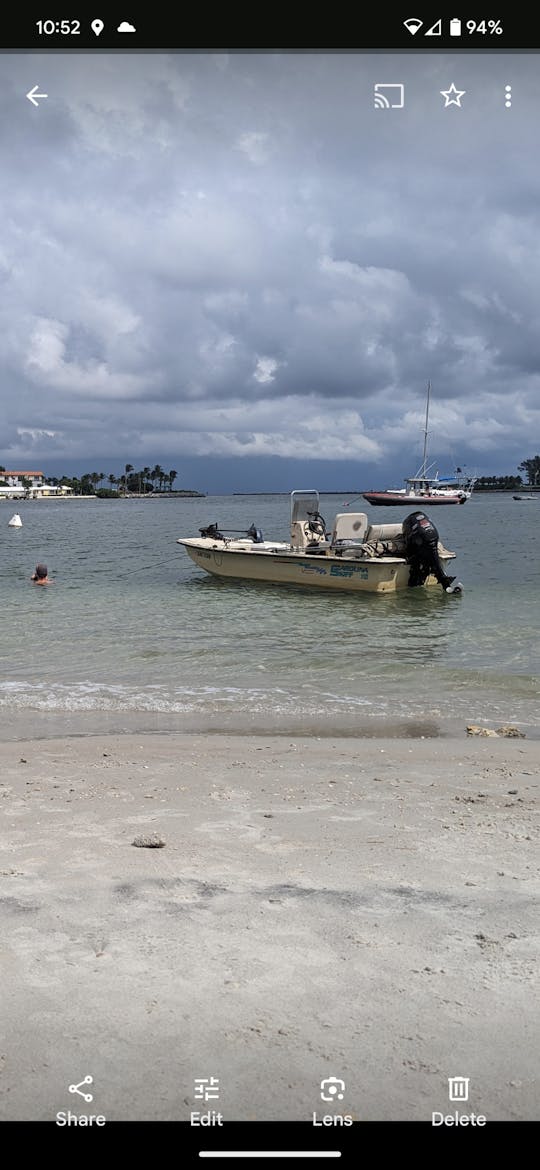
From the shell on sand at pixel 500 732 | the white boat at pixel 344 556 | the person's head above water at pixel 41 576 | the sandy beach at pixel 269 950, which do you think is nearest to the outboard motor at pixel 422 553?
the white boat at pixel 344 556

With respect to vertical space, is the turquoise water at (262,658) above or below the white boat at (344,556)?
below

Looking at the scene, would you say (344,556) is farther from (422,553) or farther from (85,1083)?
(85,1083)

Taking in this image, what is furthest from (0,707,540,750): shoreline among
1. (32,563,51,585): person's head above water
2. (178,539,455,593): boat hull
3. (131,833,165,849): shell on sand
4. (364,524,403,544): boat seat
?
(32,563,51,585): person's head above water

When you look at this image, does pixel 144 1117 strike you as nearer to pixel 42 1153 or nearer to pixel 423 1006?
pixel 42 1153

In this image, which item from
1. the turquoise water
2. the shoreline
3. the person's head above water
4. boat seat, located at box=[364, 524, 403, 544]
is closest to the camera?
the shoreline

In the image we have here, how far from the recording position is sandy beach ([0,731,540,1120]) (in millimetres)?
2725

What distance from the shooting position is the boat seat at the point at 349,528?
25828mm

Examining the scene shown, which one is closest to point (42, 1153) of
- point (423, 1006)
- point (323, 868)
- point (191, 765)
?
point (423, 1006)

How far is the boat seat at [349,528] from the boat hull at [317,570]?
1.43 m

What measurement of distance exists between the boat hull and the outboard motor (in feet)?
0.99

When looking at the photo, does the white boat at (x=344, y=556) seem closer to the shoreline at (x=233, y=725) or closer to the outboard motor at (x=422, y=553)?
the outboard motor at (x=422, y=553)

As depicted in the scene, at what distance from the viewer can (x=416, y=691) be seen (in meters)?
12.2
